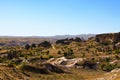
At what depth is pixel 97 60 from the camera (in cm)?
7506

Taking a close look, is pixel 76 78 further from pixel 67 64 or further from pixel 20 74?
pixel 67 64

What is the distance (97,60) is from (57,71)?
23.3 metres

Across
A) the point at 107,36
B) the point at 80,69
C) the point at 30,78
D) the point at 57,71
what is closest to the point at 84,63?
the point at 80,69

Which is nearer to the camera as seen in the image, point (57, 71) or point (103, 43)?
point (57, 71)

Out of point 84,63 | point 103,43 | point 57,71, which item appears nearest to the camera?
point 57,71

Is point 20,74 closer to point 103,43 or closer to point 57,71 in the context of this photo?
point 57,71

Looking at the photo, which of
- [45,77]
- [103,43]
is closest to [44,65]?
[45,77]

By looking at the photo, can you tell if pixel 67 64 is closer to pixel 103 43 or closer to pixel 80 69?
pixel 80 69

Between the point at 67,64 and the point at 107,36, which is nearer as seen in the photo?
the point at 67,64

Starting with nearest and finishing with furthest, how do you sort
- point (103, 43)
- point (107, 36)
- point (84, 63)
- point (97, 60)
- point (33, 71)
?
point (33, 71), point (84, 63), point (97, 60), point (103, 43), point (107, 36)

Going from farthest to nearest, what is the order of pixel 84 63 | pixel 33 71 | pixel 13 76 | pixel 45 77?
1. pixel 84 63
2. pixel 33 71
3. pixel 45 77
4. pixel 13 76

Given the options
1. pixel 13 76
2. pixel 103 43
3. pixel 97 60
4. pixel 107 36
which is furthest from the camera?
pixel 107 36

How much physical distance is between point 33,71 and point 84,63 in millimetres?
20555

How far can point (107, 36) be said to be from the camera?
12219cm
